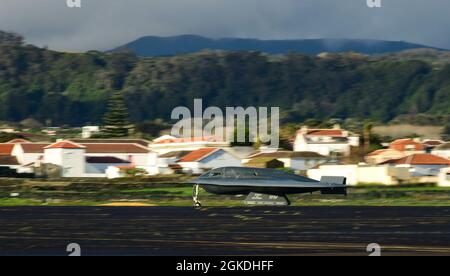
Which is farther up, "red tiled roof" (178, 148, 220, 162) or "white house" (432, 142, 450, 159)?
"red tiled roof" (178, 148, 220, 162)

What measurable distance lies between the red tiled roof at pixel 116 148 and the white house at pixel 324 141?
30617mm

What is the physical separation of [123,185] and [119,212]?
4637 centimetres

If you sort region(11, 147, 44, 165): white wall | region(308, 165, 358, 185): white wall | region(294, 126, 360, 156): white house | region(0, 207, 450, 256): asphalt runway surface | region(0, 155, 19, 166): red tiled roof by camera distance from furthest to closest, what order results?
region(294, 126, 360, 156): white house → region(11, 147, 44, 165): white wall → region(0, 155, 19, 166): red tiled roof → region(308, 165, 358, 185): white wall → region(0, 207, 450, 256): asphalt runway surface

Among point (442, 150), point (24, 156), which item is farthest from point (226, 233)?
point (442, 150)

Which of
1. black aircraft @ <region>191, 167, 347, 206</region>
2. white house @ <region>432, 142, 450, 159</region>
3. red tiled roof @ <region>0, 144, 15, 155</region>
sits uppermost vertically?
black aircraft @ <region>191, 167, 347, 206</region>

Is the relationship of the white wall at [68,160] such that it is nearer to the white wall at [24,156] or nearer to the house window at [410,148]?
the white wall at [24,156]

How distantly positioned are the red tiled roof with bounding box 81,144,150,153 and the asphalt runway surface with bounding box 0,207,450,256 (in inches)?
4326

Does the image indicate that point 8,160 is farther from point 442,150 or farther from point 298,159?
point 442,150

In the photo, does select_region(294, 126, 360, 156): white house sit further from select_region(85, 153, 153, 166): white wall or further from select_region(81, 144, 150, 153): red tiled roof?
select_region(81, 144, 150, 153): red tiled roof

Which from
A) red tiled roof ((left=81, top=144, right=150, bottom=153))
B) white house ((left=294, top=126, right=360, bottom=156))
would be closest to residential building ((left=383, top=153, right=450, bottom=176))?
white house ((left=294, top=126, right=360, bottom=156))

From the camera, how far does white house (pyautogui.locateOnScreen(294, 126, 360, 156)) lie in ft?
589

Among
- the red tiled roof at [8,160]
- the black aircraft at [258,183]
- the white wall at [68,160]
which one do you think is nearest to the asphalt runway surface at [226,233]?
the black aircraft at [258,183]

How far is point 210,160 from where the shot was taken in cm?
15488
